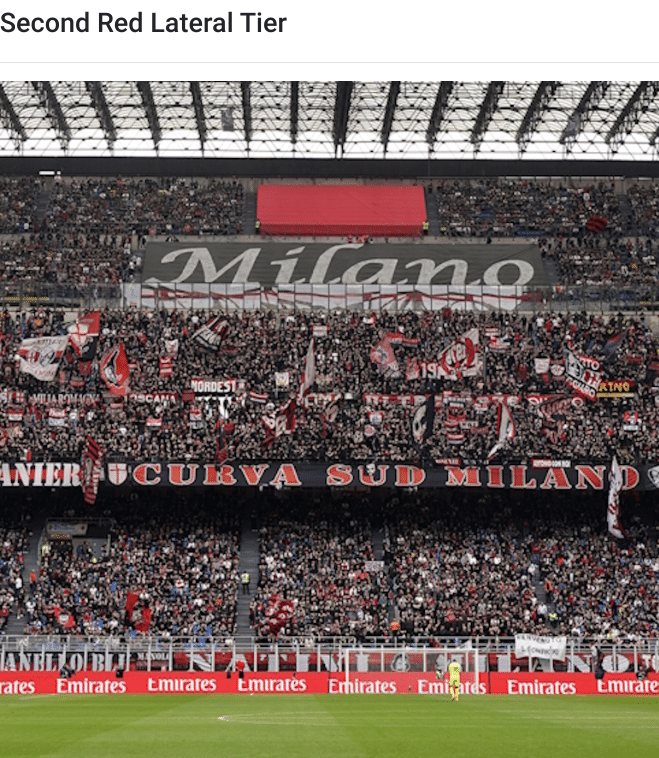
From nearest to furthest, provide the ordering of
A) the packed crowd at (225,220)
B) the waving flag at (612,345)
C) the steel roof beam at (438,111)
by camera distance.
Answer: the waving flag at (612,345)
the steel roof beam at (438,111)
the packed crowd at (225,220)

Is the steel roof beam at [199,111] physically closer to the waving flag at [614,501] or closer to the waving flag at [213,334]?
the waving flag at [213,334]

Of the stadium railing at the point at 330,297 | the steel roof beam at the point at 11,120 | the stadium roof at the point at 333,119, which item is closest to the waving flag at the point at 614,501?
the stadium railing at the point at 330,297

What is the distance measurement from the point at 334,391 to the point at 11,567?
1990 cm

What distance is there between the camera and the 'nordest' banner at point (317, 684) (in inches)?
1660

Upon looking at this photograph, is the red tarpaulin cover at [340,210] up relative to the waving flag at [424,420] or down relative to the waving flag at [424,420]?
up

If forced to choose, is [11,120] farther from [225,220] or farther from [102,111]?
[225,220]

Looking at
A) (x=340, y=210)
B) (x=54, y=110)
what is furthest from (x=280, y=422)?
(x=54, y=110)

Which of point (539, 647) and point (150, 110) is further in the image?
point (150, 110)

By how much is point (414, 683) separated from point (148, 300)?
33.5 m

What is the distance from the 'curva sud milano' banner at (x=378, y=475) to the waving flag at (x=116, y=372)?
4785 millimetres

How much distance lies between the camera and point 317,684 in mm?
42844

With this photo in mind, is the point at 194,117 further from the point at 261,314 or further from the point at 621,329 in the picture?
the point at 621,329

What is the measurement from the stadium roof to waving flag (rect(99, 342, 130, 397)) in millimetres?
20458

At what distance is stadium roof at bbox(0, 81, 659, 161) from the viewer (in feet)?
241
